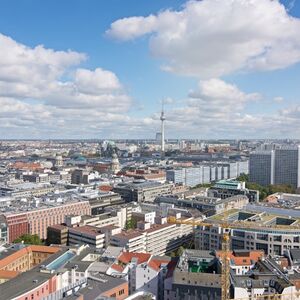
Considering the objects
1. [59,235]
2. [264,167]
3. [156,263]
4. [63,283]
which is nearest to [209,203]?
[59,235]

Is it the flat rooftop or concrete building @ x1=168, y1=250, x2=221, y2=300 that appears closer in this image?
concrete building @ x1=168, y1=250, x2=221, y2=300

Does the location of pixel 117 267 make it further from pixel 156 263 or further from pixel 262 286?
pixel 262 286

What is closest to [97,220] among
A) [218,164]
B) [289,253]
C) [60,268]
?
[60,268]

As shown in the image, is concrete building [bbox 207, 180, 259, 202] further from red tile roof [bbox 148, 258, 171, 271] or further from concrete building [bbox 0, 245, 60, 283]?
concrete building [bbox 0, 245, 60, 283]

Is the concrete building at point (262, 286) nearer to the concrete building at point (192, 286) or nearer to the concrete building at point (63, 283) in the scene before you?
the concrete building at point (192, 286)

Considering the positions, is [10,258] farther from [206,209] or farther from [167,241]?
[206,209]

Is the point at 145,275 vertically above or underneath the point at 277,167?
underneath

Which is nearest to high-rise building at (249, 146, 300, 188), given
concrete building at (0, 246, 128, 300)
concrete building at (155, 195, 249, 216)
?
concrete building at (155, 195, 249, 216)

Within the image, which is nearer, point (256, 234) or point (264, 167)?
point (256, 234)
